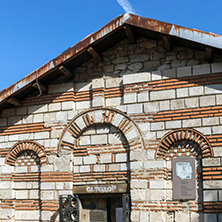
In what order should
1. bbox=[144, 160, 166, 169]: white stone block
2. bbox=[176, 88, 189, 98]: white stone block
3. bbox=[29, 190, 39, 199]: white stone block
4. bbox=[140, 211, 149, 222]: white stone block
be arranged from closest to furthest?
bbox=[140, 211, 149, 222]: white stone block, bbox=[144, 160, 166, 169]: white stone block, bbox=[176, 88, 189, 98]: white stone block, bbox=[29, 190, 39, 199]: white stone block

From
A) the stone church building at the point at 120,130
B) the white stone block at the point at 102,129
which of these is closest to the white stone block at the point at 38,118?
the stone church building at the point at 120,130

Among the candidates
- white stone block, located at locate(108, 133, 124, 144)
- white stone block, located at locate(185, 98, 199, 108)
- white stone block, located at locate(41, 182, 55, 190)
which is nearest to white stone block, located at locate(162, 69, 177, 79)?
white stone block, located at locate(185, 98, 199, 108)

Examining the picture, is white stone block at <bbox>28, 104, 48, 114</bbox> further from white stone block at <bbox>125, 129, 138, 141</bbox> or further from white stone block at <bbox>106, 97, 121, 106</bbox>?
white stone block at <bbox>125, 129, 138, 141</bbox>

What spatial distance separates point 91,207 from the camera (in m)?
10.3

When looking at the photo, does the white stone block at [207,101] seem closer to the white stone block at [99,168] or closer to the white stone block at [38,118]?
the white stone block at [99,168]

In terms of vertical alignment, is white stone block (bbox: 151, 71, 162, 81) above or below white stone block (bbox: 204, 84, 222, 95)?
above

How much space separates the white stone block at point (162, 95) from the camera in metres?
9.69

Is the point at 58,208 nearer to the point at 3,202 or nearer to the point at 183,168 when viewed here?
the point at 3,202

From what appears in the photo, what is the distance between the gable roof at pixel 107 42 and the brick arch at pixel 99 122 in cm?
129

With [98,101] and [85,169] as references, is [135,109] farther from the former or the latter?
[85,169]

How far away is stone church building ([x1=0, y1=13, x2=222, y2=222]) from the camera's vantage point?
30.4 ft

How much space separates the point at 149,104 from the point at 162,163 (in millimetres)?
1499

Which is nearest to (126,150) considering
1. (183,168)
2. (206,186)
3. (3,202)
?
(183,168)

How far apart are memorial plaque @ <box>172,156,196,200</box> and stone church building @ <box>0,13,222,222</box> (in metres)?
0.02
